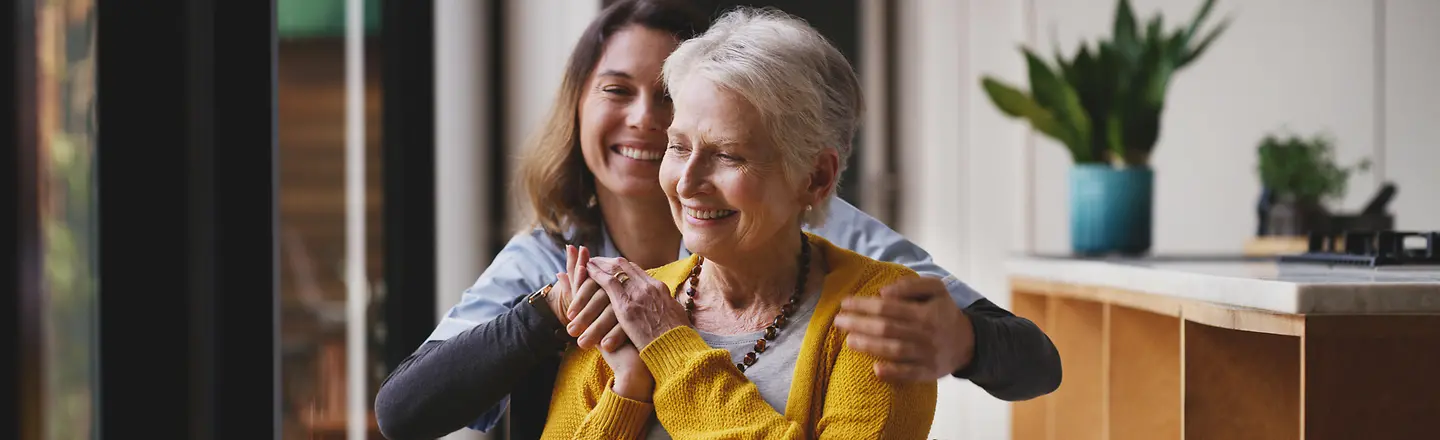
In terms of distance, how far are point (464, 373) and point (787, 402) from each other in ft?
1.15

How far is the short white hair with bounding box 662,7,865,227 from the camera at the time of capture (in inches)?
37.7

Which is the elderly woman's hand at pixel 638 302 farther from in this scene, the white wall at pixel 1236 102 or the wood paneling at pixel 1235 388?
the white wall at pixel 1236 102

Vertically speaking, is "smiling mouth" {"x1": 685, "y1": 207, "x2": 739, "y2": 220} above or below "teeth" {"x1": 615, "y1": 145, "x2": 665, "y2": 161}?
below

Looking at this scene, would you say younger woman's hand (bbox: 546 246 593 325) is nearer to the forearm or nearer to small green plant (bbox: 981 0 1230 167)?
the forearm

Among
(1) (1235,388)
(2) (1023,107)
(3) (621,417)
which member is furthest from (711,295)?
(2) (1023,107)

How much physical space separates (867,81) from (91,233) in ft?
7.94

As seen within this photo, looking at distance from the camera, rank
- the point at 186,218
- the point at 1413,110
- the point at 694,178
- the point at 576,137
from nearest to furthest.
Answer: the point at 694,178 < the point at 576,137 < the point at 186,218 < the point at 1413,110

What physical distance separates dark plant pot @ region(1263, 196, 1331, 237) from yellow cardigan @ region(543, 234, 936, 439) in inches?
84.4

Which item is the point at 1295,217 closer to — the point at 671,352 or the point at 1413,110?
the point at 1413,110

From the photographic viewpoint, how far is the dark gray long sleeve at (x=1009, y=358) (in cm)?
107

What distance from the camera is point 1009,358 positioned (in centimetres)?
109

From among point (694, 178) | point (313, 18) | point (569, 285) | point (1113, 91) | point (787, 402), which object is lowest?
point (787, 402)

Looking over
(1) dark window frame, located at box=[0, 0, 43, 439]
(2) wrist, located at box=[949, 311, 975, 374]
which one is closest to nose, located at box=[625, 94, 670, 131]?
(2) wrist, located at box=[949, 311, 975, 374]

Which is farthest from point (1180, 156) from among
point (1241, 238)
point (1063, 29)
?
point (1063, 29)
